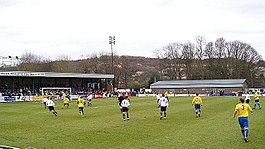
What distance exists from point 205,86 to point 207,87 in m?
0.55

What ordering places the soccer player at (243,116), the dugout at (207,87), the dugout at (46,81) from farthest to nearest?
1. the dugout at (207,87)
2. the dugout at (46,81)
3. the soccer player at (243,116)

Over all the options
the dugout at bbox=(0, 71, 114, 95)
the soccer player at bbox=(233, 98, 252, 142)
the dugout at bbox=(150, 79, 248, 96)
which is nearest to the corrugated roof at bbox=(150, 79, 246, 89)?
the dugout at bbox=(150, 79, 248, 96)

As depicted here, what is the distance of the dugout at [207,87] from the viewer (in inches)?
3115

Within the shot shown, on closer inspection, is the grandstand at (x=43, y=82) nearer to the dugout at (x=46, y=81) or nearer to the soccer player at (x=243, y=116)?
the dugout at (x=46, y=81)

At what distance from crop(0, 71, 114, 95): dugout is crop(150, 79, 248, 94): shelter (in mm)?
14824

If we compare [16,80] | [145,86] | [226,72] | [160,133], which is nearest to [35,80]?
[16,80]

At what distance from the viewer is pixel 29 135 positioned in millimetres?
16828

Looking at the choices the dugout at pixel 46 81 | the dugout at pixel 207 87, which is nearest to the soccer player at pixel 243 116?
the dugout at pixel 46 81

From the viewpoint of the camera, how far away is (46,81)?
71.9 meters

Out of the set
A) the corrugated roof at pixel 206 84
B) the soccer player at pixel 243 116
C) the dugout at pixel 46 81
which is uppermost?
the dugout at pixel 46 81

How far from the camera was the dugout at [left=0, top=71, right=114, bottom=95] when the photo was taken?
64125 millimetres

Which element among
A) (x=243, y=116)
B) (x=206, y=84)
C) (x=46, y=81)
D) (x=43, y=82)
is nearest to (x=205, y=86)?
(x=206, y=84)

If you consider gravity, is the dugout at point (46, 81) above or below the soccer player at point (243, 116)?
above

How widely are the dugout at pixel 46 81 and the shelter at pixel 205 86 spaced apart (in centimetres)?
1482
